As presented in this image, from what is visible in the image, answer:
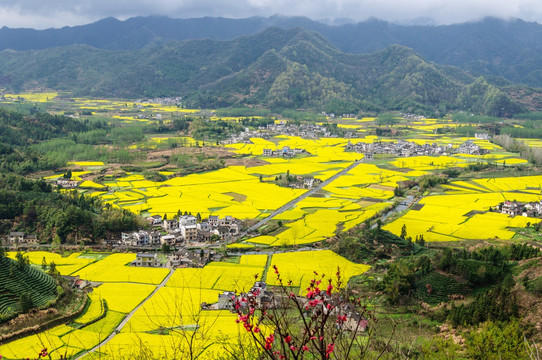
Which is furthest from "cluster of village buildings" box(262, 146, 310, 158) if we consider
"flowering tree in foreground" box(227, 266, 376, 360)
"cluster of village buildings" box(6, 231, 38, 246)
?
"flowering tree in foreground" box(227, 266, 376, 360)

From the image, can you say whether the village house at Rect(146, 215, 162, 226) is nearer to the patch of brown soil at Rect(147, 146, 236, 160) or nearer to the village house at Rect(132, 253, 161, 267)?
the village house at Rect(132, 253, 161, 267)

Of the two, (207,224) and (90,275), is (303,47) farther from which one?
(90,275)

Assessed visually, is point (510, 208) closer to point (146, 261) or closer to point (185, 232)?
point (185, 232)

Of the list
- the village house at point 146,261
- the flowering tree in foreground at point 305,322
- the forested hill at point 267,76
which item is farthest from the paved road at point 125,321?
the forested hill at point 267,76

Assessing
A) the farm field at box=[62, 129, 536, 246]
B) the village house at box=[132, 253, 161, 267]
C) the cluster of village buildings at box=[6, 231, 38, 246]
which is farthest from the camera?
the farm field at box=[62, 129, 536, 246]

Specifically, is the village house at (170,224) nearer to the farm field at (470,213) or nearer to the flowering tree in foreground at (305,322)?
the farm field at (470,213)

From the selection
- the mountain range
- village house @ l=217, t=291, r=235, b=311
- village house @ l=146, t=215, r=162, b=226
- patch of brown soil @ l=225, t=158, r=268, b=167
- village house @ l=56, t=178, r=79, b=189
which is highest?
the mountain range
